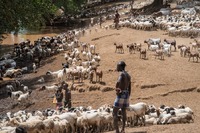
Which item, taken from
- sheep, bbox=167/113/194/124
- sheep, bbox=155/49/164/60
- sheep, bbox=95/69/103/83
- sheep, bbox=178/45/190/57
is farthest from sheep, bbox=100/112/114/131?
sheep, bbox=178/45/190/57

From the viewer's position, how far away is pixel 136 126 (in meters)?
13.2

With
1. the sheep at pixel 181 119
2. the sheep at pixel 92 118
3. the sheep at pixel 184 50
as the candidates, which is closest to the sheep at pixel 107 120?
the sheep at pixel 92 118

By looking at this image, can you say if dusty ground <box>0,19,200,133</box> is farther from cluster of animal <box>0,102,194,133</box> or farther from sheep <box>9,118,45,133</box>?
sheep <box>9,118,45,133</box>

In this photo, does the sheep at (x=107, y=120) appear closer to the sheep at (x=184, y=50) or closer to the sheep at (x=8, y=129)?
the sheep at (x=8, y=129)

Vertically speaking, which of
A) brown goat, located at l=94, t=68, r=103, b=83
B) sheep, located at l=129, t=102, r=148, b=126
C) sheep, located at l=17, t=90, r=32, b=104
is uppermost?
brown goat, located at l=94, t=68, r=103, b=83

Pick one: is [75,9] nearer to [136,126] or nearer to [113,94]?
[113,94]

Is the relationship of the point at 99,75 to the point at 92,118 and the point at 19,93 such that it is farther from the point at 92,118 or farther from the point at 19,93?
the point at 92,118

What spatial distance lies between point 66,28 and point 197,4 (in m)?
14.8

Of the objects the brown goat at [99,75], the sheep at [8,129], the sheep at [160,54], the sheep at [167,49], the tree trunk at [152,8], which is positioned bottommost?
the sheep at [8,129]

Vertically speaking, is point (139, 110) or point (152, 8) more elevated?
point (152, 8)

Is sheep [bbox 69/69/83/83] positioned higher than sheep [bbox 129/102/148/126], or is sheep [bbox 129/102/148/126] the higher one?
sheep [bbox 69/69/83/83]

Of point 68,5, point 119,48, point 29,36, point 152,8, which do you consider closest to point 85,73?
point 119,48

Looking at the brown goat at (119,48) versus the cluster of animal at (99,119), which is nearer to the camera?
the cluster of animal at (99,119)

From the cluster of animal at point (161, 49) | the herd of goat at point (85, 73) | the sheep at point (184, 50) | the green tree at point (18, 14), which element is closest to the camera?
the herd of goat at point (85, 73)
